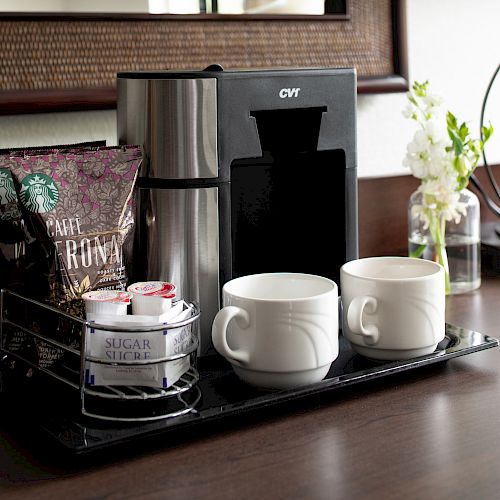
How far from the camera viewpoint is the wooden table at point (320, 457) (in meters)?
0.59

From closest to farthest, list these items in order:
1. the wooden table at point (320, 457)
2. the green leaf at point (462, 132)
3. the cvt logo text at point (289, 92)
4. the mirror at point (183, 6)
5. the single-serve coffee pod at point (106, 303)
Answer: the wooden table at point (320, 457)
the single-serve coffee pod at point (106, 303)
the cvt logo text at point (289, 92)
the mirror at point (183, 6)
the green leaf at point (462, 132)

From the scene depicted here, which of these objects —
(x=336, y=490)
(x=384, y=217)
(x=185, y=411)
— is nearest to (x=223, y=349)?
(x=185, y=411)

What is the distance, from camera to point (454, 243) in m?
1.13

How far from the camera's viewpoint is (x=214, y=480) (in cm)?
60

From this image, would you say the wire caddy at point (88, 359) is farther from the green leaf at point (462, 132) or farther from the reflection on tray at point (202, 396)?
the green leaf at point (462, 132)

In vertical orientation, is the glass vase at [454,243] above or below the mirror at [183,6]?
below

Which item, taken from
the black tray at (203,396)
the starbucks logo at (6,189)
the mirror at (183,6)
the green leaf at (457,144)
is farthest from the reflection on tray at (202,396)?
the mirror at (183,6)

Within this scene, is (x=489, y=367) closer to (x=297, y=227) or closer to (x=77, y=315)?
(x=297, y=227)

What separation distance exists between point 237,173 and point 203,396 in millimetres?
238

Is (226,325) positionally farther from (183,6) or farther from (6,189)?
(183,6)

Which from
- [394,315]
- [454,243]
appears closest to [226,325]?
[394,315]

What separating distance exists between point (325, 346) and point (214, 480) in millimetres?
171

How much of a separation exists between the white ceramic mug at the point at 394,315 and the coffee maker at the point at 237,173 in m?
0.11

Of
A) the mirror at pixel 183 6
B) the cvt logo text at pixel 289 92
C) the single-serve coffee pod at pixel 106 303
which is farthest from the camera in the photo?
the mirror at pixel 183 6
